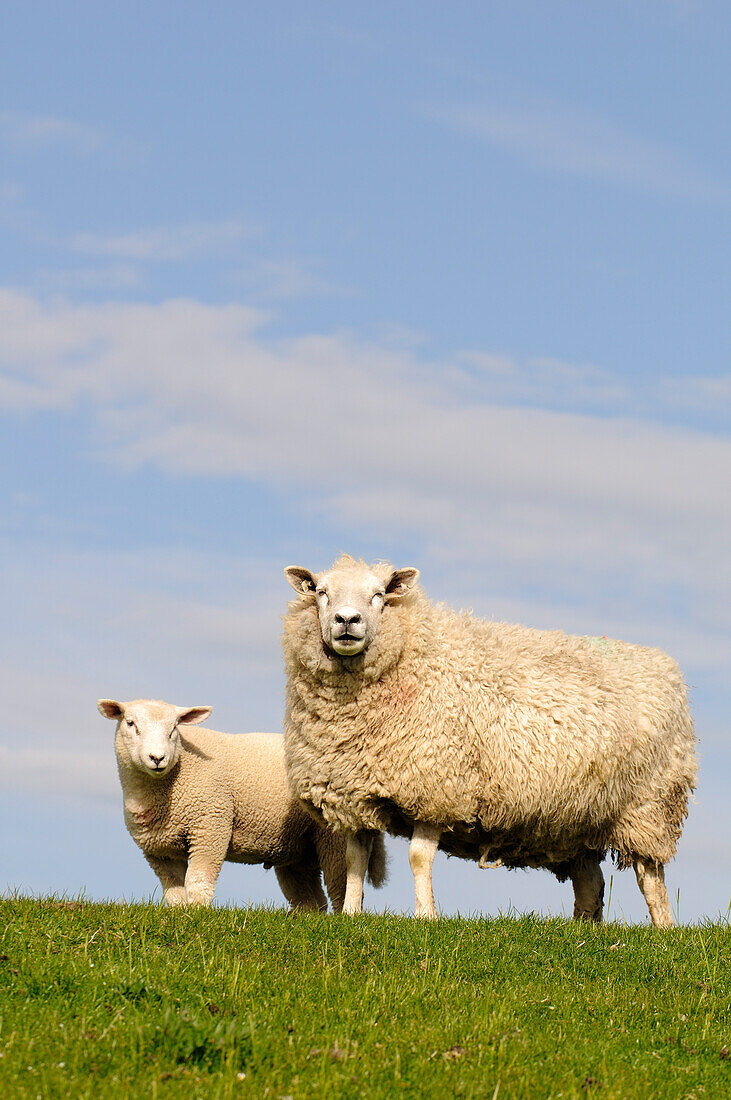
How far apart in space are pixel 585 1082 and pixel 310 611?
726 cm

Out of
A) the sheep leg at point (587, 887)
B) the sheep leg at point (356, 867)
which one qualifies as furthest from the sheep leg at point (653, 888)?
the sheep leg at point (356, 867)

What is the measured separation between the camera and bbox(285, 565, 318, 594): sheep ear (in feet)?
47.1

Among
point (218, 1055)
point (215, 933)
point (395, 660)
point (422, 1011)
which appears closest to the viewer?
point (218, 1055)


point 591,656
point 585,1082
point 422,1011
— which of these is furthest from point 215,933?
point 591,656

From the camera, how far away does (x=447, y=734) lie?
1353cm

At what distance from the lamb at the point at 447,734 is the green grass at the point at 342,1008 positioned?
5.88 ft

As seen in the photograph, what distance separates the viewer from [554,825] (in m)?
14.6

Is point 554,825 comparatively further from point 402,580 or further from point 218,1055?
point 218,1055

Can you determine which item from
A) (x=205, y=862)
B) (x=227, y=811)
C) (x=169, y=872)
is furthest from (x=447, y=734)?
(x=169, y=872)

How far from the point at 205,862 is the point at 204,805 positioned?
688 mm

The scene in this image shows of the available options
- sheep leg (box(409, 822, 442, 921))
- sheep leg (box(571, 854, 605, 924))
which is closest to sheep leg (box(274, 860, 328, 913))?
sheep leg (box(409, 822, 442, 921))

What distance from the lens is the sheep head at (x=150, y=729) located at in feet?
47.1

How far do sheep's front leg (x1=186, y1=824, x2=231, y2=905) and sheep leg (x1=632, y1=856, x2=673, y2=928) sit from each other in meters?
5.31

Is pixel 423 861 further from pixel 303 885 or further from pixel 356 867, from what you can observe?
pixel 303 885
